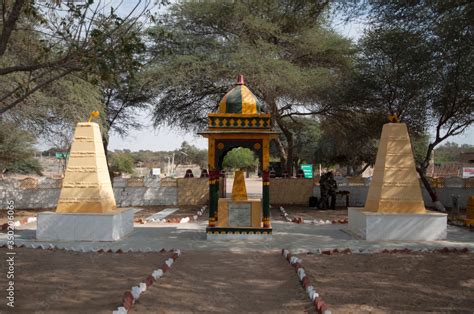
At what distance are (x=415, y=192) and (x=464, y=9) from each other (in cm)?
431

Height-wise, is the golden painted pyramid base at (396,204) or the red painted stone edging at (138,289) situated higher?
the golden painted pyramid base at (396,204)

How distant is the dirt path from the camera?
6.00 m

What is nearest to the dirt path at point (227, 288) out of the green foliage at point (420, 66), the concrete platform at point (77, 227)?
the concrete platform at point (77, 227)

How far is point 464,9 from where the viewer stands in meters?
9.70

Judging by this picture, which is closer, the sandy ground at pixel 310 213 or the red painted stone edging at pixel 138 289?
the red painted stone edging at pixel 138 289

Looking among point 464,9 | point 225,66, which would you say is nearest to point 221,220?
point 464,9

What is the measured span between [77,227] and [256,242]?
13.9 feet

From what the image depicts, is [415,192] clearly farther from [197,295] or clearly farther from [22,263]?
[22,263]

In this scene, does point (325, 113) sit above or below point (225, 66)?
below

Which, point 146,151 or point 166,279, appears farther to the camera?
point 146,151

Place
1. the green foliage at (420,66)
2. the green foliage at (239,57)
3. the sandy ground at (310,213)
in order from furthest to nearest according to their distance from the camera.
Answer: the green foliage at (239,57), the sandy ground at (310,213), the green foliage at (420,66)

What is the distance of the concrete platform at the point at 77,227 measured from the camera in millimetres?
11430

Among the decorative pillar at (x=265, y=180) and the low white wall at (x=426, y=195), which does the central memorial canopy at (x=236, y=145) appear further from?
the low white wall at (x=426, y=195)

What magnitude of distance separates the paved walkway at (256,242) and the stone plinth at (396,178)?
964 mm
